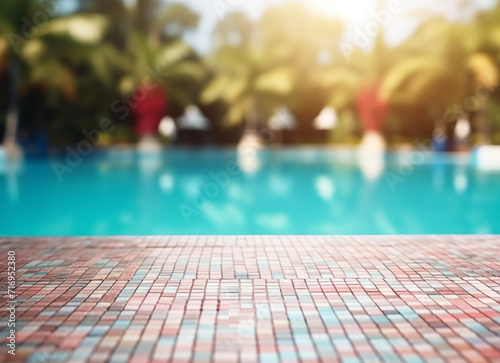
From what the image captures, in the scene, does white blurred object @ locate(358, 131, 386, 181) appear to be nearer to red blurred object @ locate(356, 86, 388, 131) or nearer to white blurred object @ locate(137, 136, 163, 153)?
red blurred object @ locate(356, 86, 388, 131)

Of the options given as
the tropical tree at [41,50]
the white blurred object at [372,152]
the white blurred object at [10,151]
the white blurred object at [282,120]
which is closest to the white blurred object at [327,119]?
the white blurred object at [282,120]

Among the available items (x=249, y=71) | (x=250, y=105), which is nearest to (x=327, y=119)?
(x=250, y=105)

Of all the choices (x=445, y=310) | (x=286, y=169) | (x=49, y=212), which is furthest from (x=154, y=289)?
(x=286, y=169)

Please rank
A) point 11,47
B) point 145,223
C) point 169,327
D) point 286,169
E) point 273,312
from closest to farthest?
point 169,327, point 273,312, point 145,223, point 286,169, point 11,47

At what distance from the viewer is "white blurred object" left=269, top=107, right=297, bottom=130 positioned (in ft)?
96.9

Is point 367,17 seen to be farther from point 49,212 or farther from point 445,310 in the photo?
point 445,310

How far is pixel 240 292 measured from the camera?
161 inches

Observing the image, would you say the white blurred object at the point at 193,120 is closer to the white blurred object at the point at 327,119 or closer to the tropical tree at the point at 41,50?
the white blurred object at the point at 327,119

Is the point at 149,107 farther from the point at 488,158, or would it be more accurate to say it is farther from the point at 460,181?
the point at 460,181

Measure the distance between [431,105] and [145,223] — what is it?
2151 centimetres

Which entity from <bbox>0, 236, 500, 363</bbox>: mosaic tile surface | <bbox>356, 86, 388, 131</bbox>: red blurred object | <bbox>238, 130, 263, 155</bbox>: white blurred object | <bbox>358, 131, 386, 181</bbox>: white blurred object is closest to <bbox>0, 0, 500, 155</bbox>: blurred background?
<bbox>356, 86, 388, 131</bbox>: red blurred object

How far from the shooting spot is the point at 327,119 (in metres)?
29.0

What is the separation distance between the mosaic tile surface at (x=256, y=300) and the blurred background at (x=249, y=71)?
56.8 ft

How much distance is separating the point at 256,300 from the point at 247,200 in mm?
7673
